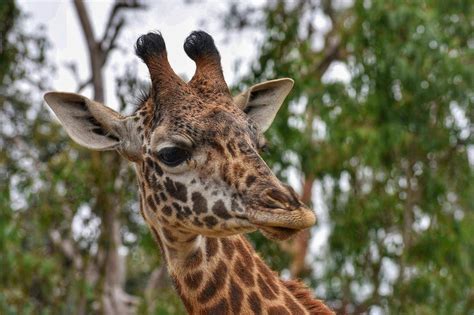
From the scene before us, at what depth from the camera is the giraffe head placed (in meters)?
5.17

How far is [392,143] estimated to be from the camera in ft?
44.2

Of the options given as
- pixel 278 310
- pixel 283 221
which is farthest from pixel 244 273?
pixel 283 221

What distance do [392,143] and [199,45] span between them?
24.8 ft

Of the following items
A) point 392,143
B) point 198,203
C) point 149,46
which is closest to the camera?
point 198,203

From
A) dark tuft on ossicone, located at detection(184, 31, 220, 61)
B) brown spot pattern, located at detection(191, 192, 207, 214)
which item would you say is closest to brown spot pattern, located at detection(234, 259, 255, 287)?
brown spot pattern, located at detection(191, 192, 207, 214)

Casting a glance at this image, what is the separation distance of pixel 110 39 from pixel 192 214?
10597 millimetres

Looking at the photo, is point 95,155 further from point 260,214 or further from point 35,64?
point 260,214

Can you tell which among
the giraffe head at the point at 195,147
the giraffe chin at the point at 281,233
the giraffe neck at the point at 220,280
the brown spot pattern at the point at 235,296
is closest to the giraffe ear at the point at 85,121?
the giraffe head at the point at 195,147

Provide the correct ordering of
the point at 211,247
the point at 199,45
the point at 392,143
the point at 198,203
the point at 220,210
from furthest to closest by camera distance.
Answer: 1. the point at 392,143
2. the point at 199,45
3. the point at 211,247
4. the point at 198,203
5. the point at 220,210

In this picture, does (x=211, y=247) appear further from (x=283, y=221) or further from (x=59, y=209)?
(x=59, y=209)

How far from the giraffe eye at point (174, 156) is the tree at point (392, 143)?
24.7 feet

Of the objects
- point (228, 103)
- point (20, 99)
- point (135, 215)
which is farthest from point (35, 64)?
point (228, 103)

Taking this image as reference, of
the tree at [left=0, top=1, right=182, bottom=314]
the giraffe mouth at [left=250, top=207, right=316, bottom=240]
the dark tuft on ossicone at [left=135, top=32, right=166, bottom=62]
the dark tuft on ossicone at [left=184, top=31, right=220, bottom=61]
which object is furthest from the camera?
the tree at [left=0, top=1, right=182, bottom=314]

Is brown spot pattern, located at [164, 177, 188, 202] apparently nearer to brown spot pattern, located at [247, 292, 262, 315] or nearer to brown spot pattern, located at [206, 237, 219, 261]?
brown spot pattern, located at [206, 237, 219, 261]
